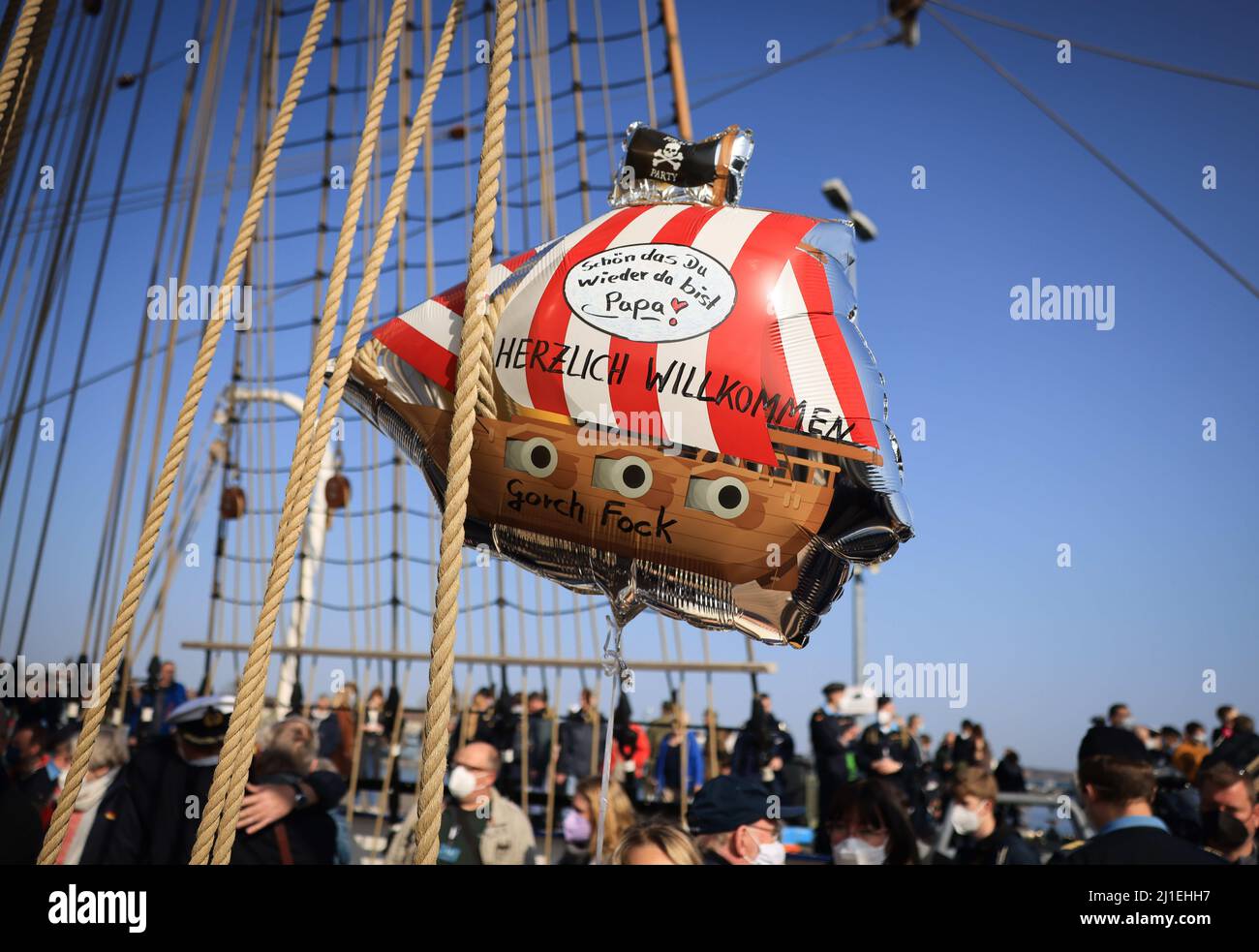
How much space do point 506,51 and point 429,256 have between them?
3.35 meters

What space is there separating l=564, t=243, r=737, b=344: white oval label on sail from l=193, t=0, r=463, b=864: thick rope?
293 mm

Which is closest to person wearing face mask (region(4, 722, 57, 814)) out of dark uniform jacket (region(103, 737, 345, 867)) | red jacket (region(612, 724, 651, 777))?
dark uniform jacket (region(103, 737, 345, 867))

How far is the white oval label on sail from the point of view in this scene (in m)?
1.18

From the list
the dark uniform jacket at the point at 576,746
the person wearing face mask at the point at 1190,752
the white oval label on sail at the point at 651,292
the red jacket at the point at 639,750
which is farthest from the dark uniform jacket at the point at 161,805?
the person wearing face mask at the point at 1190,752

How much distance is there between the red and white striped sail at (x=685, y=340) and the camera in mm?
1160

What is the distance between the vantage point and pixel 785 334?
1199mm

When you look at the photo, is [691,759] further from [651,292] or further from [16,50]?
[16,50]

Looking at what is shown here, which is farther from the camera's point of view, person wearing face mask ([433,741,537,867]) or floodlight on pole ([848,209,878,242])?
floodlight on pole ([848,209,878,242])

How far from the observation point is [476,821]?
9.27 feet

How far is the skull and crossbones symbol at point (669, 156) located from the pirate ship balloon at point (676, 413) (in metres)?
0.15

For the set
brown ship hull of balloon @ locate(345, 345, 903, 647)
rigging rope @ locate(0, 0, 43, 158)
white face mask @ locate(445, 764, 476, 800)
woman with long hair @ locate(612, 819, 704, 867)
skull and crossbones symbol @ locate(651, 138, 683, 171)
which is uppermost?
rigging rope @ locate(0, 0, 43, 158)

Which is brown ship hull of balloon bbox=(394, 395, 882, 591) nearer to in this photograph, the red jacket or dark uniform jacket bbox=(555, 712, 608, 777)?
the red jacket

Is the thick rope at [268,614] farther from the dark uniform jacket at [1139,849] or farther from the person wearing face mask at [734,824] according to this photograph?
the dark uniform jacket at [1139,849]
